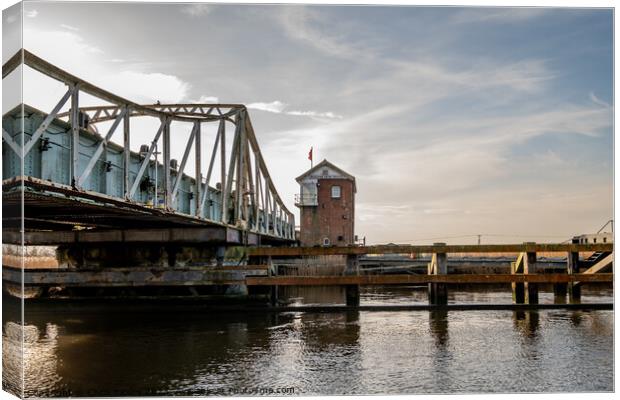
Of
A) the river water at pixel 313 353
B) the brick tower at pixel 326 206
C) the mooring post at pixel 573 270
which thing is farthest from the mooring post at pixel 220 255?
the brick tower at pixel 326 206

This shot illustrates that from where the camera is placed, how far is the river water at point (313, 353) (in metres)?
9.51

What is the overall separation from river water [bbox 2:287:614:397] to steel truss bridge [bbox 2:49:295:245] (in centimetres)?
237

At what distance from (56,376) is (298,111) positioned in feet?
20.2

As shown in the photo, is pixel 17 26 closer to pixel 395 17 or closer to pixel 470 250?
pixel 395 17

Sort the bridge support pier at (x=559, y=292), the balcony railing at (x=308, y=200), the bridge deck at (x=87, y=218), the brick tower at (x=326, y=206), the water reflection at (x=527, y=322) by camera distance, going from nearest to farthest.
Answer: the bridge deck at (x=87, y=218), the water reflection at (x=527, y=322), the bridge support pier at (x=559, y=292), the brick tower at (x=326, y=206), the balcony railing at (x=308, y=200)

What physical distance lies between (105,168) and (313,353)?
5.87 metres

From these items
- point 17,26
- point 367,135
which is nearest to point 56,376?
point 17,26

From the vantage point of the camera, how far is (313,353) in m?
11.6

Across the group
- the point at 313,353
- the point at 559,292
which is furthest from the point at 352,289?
the point at 559,292

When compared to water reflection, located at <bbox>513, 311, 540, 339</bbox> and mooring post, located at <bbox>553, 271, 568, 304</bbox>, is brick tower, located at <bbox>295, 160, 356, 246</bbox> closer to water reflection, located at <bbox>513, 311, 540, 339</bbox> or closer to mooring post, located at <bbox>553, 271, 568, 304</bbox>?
mooring post, located at <bbox>553, 271, 568, 304</bbox>

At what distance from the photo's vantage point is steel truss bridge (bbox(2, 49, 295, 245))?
9930mm

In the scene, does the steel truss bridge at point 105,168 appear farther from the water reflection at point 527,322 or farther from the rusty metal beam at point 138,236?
the water reflection at point 527,322

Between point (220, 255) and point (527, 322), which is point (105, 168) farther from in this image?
point (527, 322)

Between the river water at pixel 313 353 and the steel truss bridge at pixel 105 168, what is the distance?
2366 millimetres
